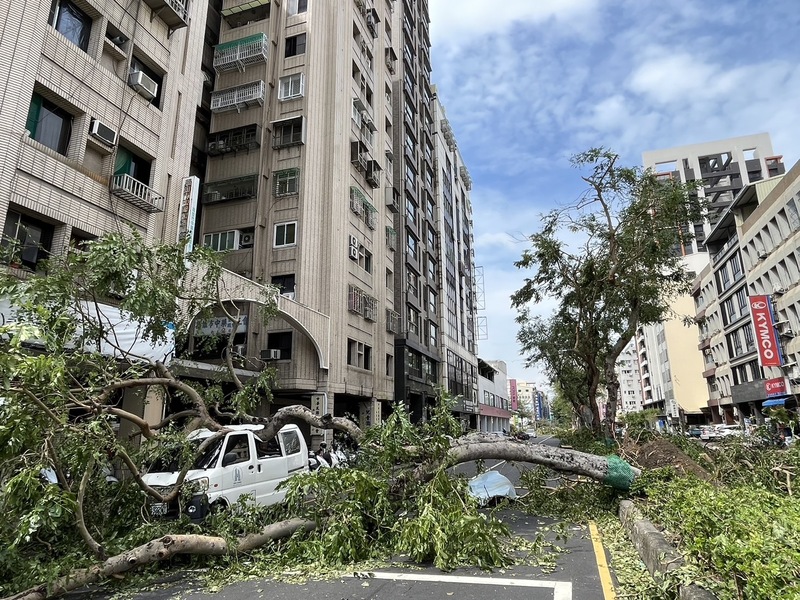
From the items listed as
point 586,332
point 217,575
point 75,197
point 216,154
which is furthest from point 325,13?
point 217,575

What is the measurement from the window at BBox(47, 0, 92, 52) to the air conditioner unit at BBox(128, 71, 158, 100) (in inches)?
50.3

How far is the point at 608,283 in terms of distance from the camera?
1794 centimetres

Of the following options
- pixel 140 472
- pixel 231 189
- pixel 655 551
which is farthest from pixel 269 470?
pixel 231 189

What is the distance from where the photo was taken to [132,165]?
1499 cm

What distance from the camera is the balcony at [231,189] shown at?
24.1 m

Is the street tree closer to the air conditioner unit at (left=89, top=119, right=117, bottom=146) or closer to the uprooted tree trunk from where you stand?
the uprooted tree trunk

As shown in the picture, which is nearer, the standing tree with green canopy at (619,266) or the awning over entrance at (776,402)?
the standing tree with green canopy at (619,266)

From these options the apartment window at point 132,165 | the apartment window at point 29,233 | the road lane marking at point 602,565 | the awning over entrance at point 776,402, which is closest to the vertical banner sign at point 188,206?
the apartment window at point 132,165

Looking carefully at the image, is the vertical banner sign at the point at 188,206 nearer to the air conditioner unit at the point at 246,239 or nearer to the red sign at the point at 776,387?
the air conditioner unit at the point at 246,239

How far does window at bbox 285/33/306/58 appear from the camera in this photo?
25.7 m

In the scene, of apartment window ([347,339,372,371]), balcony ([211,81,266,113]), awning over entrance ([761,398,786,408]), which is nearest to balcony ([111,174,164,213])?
balcony ([211,81,266,113])

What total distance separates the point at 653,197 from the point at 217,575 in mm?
16592

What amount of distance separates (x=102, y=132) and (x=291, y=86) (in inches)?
526

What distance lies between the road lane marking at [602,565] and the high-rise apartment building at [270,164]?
2839 mm
